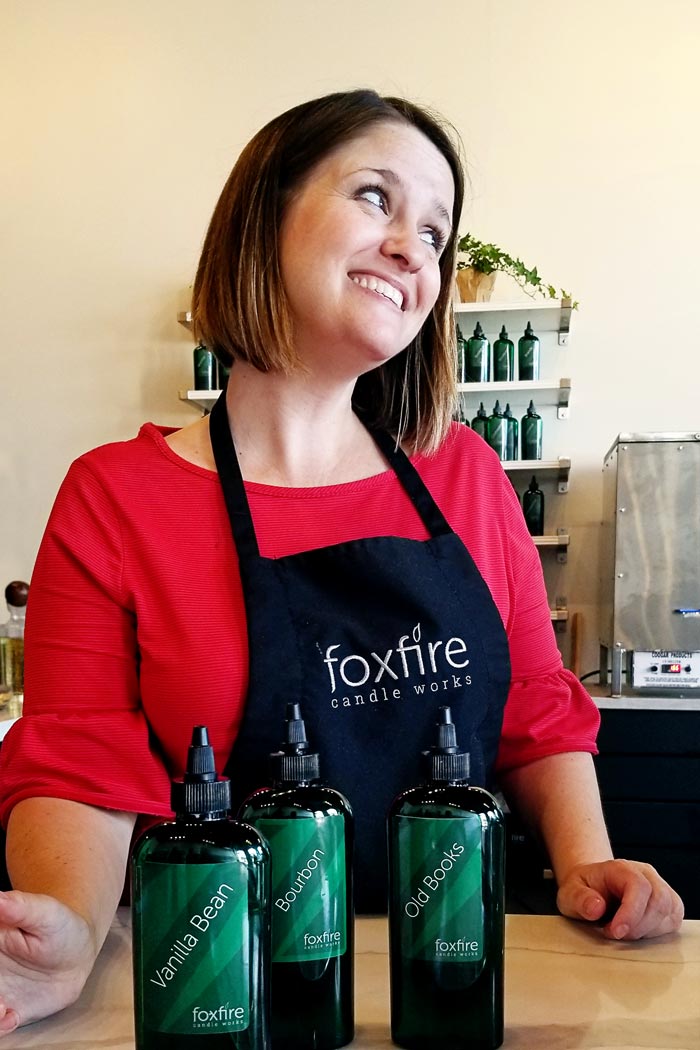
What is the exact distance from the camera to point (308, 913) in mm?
655

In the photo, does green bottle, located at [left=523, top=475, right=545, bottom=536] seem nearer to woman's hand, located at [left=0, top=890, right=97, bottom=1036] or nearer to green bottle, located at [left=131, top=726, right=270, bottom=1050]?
woman's hand, located at [left=0, top=890, right=97, bottom=1036]

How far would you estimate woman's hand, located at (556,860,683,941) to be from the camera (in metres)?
0.91

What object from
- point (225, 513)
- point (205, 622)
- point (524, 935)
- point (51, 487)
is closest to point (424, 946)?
point (524, 935)

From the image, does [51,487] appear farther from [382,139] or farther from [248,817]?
[248,817]

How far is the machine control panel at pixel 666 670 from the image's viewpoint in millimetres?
3178

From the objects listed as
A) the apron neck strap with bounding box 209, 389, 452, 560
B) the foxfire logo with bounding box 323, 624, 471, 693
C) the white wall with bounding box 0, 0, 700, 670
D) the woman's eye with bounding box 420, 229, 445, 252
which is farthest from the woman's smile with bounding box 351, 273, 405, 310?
the white wall with bounding box 0, 0, 700, 670

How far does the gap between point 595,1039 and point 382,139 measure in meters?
0.94

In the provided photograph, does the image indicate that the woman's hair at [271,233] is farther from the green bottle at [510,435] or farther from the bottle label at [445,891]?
the green bottle at [510,435]

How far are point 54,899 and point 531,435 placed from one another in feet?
9.99

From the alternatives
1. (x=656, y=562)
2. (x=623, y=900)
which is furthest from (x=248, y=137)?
(x=623, y=900)

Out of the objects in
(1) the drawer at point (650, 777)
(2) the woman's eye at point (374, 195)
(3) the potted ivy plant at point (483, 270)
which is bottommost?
(1) the drawer at point (650, 777)

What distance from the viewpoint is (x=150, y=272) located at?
4039 mm

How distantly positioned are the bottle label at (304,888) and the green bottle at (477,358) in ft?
10.2

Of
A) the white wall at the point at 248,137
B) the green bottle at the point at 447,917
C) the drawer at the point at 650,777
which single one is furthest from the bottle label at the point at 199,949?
the white wall at the point at 248,137
